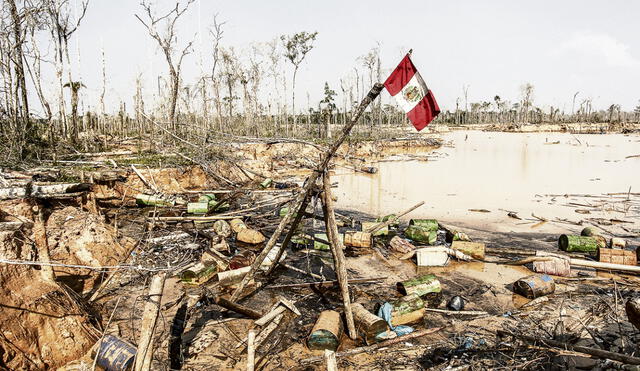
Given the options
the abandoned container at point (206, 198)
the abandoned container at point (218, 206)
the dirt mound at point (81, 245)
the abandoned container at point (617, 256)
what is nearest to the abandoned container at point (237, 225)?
the abandoned container at point (218, 206)

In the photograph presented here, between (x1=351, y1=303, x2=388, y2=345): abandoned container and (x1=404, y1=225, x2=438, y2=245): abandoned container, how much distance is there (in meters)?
3.86

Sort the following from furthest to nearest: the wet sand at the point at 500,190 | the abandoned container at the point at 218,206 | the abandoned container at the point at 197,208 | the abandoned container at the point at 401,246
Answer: the wet sand at the point at 500,190
the abandoned container at the point at 218,206
the abandoned container at the point at 197,208
the abandoned container at the point at 401,246

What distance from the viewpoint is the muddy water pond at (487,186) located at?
1066 centimetres

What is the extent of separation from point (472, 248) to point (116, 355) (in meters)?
6.32

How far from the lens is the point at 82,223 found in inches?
257

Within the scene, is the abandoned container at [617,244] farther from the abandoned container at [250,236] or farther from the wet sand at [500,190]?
the abandoned container at [250,236]

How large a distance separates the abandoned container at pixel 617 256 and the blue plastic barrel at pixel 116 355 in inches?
303

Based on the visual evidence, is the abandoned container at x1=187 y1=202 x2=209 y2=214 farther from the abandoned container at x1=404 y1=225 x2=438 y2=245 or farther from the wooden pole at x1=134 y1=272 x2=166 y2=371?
the wooden pole at x1=134 y1=272 x2=166 y2=371

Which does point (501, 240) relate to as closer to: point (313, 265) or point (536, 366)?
point (313, 265)

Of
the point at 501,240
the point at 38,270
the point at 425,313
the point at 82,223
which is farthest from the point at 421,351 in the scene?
the point at 82,223

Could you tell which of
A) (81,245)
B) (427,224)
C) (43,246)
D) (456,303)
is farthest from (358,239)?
(43,246)

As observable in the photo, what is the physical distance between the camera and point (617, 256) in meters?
6.34

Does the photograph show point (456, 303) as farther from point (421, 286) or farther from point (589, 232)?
point (589, 232)

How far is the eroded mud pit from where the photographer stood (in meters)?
3.58
